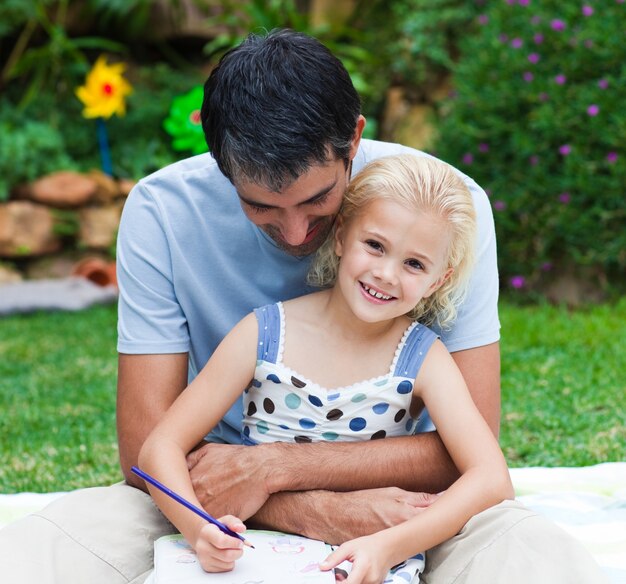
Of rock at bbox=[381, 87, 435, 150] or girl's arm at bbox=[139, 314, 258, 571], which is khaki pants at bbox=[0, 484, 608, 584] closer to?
girl's arm at bbox=[139, 314, 258, 571]

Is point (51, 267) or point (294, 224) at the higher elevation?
point (294, 224)

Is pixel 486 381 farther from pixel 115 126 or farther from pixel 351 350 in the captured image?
pixel 115 126

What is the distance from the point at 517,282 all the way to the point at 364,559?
14.8ft

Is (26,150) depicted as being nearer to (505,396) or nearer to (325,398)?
(505,396)

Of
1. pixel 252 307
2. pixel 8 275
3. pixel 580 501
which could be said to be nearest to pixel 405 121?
pixel 8 275

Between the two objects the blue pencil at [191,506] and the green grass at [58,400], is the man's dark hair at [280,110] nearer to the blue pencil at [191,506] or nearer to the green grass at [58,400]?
the blue pencil at [191,506]

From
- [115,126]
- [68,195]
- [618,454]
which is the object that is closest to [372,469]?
[618,454]

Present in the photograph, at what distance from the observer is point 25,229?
8352 millimetres

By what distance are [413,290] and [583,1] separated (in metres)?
4.58

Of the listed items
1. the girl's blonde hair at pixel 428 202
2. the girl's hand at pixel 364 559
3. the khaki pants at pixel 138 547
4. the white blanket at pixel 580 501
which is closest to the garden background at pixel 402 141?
the white blanket at pixel 580 501

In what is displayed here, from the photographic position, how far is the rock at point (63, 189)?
842 centimetres

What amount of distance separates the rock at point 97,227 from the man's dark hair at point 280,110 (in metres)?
6.28

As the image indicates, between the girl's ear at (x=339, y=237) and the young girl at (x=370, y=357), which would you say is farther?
the girl's ear at (x=339, y=237)

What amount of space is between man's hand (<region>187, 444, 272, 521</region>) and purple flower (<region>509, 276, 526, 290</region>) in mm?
4311
